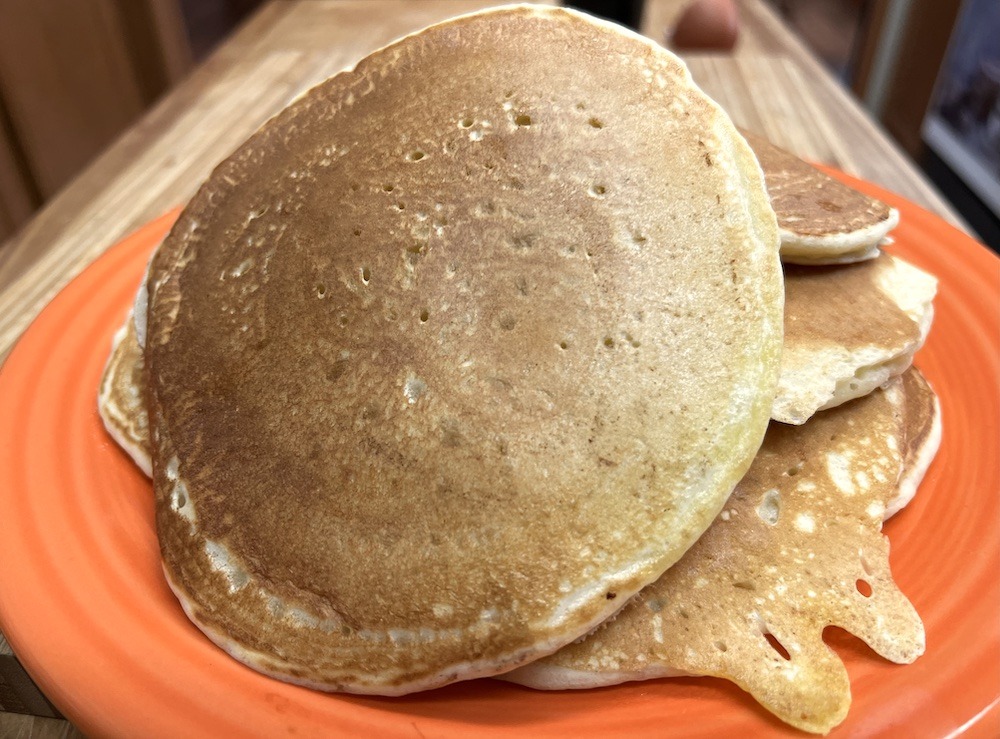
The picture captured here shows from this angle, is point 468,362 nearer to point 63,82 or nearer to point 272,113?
point 272,113

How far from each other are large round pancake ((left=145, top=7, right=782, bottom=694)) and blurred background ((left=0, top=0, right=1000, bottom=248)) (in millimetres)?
2038

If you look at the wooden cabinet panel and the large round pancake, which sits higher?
the large round pancake

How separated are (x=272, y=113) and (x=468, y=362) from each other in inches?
63.4

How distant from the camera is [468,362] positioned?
677 mm

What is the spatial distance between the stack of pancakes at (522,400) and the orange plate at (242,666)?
24 mm

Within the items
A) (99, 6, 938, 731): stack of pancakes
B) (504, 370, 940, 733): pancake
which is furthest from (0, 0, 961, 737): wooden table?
(504, 370, 940, 733): pancake

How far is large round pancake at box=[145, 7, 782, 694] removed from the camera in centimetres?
63

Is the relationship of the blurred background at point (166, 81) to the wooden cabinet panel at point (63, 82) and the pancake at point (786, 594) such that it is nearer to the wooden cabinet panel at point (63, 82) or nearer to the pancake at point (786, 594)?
the wooden cabinet panel at point (63, 82)

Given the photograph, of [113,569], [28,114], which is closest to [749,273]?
[113,569]

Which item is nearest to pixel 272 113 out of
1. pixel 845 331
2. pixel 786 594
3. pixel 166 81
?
pixel 166 81

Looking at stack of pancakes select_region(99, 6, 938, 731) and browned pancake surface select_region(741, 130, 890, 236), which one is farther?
browned pancake surface select_region(741, 130, 890, 236)

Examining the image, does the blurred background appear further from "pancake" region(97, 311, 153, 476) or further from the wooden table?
"pancake" region(97, 311, 153, 476)

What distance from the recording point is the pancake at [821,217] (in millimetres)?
826

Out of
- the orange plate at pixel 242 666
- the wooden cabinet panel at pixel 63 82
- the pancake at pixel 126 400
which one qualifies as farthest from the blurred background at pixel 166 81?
the orange plate at pixel 242 666
